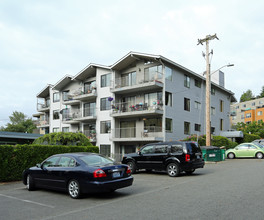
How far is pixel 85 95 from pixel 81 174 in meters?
27.1

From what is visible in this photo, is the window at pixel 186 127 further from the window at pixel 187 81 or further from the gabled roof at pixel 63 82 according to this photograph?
the gabled roof at pixel 63 82

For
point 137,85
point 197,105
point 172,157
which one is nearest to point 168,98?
point 137,85

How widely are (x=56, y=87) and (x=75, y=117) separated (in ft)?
23.0

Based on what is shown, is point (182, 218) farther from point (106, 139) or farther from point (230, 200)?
point (106, 139)

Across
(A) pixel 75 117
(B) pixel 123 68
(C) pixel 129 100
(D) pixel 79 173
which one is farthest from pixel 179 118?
(D) pixel 79 173

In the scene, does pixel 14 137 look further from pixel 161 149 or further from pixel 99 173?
pixel 99 173

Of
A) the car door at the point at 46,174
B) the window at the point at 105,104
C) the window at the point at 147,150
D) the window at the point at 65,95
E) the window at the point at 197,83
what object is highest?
the window at the point at 197,83

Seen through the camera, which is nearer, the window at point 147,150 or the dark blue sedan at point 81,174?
the dark blue sedan at point 81,174

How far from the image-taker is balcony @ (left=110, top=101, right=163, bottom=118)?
28.3 metres

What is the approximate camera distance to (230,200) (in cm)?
766

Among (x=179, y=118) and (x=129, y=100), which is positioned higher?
(x=129, y=100)

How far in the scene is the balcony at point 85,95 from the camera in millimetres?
34781

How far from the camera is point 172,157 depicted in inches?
546

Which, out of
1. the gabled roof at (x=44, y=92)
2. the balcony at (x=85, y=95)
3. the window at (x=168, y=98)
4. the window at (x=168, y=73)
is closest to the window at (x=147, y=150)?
the window at (x=168, y=98)
